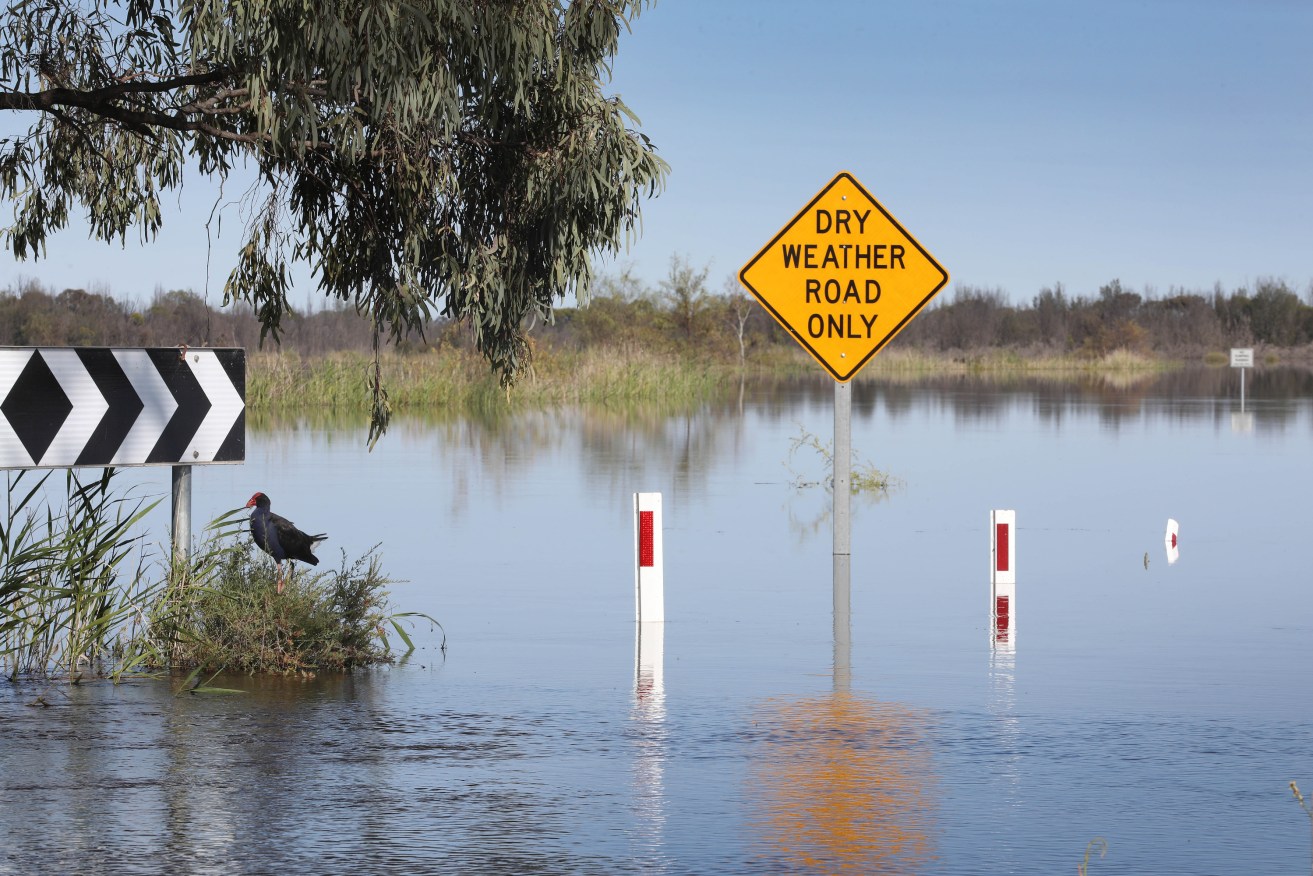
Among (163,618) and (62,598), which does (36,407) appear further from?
(163,618)

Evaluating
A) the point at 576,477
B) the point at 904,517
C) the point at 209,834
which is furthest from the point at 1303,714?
the point at 576,477

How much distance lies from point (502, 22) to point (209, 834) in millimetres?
5440

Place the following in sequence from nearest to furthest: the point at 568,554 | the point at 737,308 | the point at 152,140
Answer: the point at 152,140
the point at 568,554
the point at 737,308

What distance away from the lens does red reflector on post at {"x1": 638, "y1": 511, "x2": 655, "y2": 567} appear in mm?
12723

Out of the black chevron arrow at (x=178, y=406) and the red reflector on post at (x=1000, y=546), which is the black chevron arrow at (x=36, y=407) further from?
the red reflector on post at (x=1000, y=546)

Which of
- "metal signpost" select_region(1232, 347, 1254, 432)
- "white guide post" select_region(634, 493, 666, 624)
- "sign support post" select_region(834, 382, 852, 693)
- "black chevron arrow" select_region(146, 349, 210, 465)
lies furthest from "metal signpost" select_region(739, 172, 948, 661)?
"metal signpost" select_region(1232, 347, 1254, 432)

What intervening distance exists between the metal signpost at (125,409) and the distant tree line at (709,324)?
7.54 feet

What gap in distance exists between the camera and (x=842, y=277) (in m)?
16.4

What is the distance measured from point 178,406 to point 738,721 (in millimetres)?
3908

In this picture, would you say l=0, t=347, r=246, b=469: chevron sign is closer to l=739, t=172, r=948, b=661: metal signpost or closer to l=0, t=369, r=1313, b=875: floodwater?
l=0, t=369, r=1313, b=875: floodwater

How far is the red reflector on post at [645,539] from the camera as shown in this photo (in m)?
12.7

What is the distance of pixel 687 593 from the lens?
1460 centimetres

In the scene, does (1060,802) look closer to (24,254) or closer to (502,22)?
(502,22)

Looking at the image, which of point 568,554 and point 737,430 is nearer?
point 568,554
